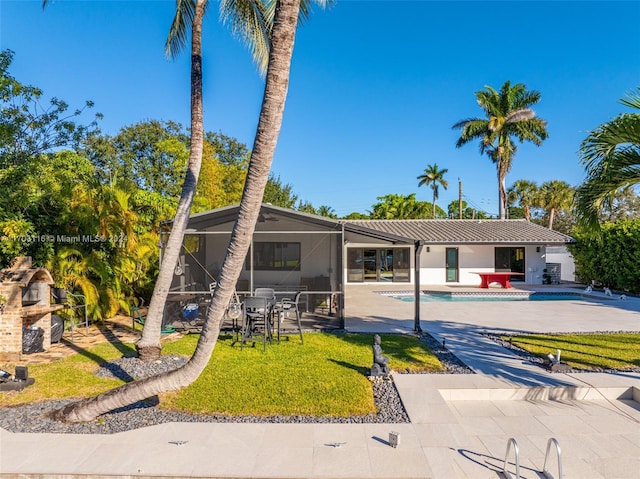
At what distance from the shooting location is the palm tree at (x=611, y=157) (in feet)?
20.5

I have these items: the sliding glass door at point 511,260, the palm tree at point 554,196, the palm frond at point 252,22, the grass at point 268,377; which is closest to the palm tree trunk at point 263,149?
the grass at point 268,377

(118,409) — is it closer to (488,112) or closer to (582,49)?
(582,49)

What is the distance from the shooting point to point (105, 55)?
11906 mm

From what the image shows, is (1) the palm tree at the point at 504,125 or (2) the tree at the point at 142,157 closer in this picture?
(2) the tree at the point at 142,157

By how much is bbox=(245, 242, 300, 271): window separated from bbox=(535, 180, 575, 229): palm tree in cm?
3077

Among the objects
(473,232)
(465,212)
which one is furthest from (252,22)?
(465,212)

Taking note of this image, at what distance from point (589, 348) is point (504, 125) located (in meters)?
25.4

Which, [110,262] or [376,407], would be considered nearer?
[376,407]

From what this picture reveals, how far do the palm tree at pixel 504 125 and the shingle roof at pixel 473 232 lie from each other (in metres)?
4.98

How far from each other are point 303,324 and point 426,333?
11.4 ft

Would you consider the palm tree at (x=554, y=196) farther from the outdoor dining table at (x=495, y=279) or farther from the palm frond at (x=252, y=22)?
the palm frond at (x=252, y=22)

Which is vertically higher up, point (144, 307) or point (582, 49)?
point (582, 49)

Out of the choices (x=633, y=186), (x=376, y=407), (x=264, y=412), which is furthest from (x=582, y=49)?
(x=264, y=412)

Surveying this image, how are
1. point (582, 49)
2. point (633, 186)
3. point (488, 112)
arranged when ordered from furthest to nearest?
1. point (488, 112)
2. point (582, 49)
3. point (633, 186)
